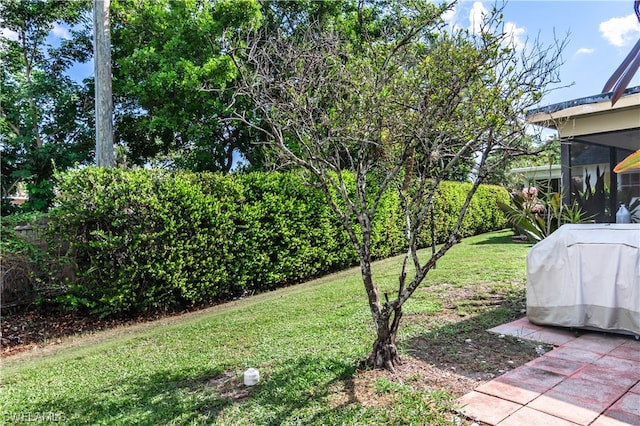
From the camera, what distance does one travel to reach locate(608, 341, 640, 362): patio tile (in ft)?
11.8

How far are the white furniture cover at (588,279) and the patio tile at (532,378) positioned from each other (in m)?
1.30

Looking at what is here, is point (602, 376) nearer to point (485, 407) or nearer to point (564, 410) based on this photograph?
point (564, 410)

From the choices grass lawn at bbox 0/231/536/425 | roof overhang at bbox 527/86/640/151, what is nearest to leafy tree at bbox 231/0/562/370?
grass lawn at bbox 0/231/536/425

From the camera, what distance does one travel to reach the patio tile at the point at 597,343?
3.83m

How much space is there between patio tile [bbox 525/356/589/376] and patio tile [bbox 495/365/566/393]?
81mm

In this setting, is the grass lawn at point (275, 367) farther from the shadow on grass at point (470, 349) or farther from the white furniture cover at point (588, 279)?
the white furniture cover at point (588, 279)

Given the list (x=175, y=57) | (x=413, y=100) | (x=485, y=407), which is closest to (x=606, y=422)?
(x=485, y=407)

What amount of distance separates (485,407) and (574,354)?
1.58m

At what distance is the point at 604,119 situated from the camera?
7.63 m

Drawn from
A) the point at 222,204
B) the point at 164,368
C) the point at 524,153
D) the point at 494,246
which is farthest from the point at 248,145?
the point at 524,153

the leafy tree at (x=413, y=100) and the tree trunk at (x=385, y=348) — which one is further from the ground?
the leafy tree at (x=413, y=100)

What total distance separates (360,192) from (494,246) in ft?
31.6

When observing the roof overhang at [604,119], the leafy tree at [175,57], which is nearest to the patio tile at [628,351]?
the roof overhang at [604,119]

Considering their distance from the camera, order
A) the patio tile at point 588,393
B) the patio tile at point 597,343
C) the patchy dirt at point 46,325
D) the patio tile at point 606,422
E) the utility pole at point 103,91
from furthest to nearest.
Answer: the utility pole at point 103,91 < the patchy dirt at point 46,325 < the patio tile at point 597,343 < the patio tile at point 588,393 < the patio tile at point 606,422
